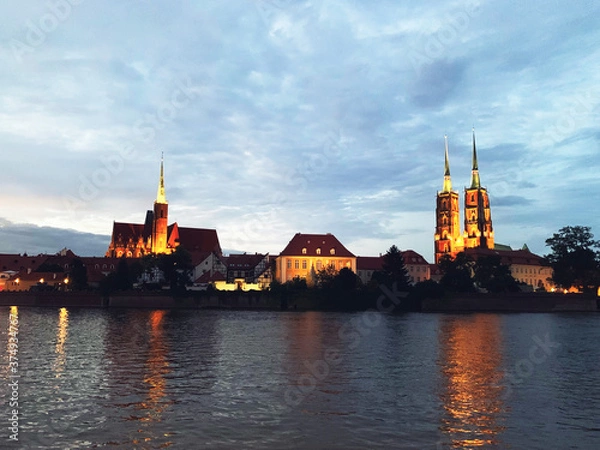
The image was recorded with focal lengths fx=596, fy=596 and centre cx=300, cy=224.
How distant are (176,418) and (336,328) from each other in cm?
3797

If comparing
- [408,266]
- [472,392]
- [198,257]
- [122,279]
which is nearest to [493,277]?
[408,266]

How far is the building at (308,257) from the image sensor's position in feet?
364

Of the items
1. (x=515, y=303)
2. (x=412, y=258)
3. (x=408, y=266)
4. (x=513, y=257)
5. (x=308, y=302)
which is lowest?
(x=308, y=302)

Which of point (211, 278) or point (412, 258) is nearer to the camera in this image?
point (211, 278)

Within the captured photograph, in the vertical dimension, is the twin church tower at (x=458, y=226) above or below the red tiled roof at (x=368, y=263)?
above

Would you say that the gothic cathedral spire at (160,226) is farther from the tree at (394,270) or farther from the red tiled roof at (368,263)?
the tree at (394,270)

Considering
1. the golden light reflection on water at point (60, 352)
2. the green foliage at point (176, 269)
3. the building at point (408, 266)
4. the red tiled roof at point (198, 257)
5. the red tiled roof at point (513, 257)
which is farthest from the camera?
the red tiled roof at point (513, 257)

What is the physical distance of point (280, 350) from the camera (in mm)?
37875

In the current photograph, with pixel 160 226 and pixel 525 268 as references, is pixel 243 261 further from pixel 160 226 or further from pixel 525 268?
pixel 525 268

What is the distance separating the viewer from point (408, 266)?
13375 cm

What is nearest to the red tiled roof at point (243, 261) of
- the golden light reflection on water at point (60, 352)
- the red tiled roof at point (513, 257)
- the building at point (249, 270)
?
the building at point (249, 270)

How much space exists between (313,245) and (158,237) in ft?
185

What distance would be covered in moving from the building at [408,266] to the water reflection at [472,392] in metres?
82.3

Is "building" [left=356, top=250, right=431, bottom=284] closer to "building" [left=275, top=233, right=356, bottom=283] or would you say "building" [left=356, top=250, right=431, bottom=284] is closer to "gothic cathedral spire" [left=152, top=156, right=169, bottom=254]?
"building" [left=275, top=233, right=356, bottom=283]
